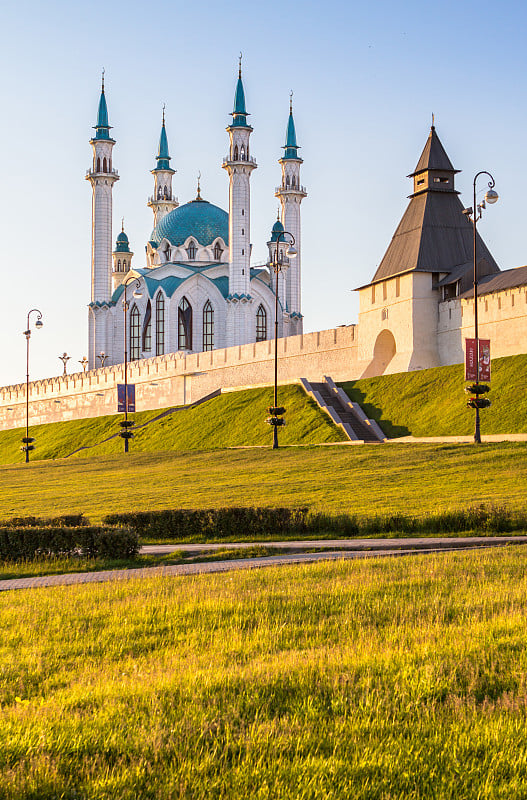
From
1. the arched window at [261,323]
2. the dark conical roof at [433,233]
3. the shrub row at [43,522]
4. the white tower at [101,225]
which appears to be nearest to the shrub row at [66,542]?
the shrub row at [43,522]

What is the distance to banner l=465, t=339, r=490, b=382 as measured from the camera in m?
35.8

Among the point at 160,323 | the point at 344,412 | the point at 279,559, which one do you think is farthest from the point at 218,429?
the point at 160,323

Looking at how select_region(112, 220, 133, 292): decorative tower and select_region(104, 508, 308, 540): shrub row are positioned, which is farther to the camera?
select_region(112, 220, 133, 292): decorative tower

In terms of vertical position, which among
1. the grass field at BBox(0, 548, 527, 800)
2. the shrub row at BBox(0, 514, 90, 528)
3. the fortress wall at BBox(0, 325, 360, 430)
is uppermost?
the fortress wall at BBox(0, 325, 360, 430)

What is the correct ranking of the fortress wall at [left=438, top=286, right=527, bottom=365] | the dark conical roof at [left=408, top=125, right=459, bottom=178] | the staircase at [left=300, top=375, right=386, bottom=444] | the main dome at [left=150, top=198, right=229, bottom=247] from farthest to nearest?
the main dome at [left=150, top=198, right=229, bottom=247]
the dark conical roof at [left=408, top=125, right=459, bottom=178]
the fortress wall at [left=438, top=286, right=527, bottom=365]
the staircase at [left=300, top=375, right=386, bottom=444]

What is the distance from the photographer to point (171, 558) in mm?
14562

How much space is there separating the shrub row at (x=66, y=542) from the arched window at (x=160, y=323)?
287ft

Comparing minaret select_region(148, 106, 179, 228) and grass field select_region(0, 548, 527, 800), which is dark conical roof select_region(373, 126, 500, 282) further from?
minaret select_region(148, 106, 179, 228)

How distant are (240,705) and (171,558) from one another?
907cm

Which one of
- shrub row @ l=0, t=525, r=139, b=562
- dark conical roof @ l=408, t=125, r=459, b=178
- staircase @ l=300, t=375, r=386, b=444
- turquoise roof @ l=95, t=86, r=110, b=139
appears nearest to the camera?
shrub row @ l=0, t=525, r=139, b=562

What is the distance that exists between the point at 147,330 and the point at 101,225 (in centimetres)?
1387

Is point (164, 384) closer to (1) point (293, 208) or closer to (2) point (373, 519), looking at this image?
(1) point (293, 208)

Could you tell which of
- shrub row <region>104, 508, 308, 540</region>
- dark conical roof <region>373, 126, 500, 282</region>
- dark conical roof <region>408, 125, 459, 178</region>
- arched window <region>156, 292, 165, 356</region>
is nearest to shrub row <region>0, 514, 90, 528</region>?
shrub row <region>104, 508, 308, 540</region>

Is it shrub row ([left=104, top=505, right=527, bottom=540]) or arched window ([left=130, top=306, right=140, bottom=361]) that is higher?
arched window ([left=130, top=306, right=140, bottom=361])
